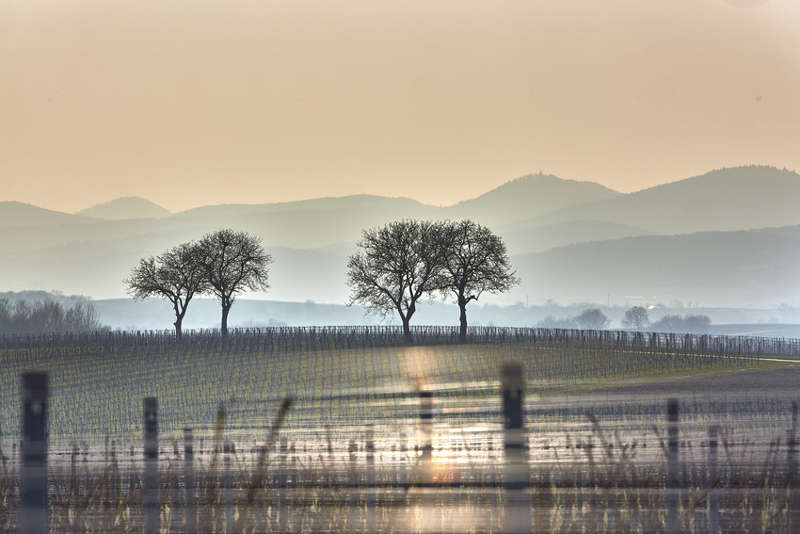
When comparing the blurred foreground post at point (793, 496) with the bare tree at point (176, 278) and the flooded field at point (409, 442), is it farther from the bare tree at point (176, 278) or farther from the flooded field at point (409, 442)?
the bare tree at point (176, 278)

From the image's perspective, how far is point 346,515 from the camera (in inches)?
688

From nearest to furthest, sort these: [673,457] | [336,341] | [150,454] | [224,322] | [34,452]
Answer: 1. [34,452]
2. [150,454]
3. [673,457]
4. [336,341]
5. [224,322]

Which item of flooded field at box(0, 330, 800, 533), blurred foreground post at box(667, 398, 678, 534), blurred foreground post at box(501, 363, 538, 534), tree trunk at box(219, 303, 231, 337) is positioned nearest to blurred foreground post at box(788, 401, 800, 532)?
flooded field at box(0, 330, 800, 533)

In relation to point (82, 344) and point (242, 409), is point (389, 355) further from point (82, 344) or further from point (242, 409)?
point (242, 409)

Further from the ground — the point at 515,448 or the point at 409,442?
the point at 515,448

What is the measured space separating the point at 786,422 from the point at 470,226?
89.5 m

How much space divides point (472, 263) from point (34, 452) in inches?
4313

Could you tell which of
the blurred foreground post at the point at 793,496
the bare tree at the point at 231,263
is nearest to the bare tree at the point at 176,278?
the bare tree at the point at 231,263

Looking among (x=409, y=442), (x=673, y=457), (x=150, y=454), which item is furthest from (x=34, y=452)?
(x=409, y=442)

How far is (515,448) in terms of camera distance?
11023 mm

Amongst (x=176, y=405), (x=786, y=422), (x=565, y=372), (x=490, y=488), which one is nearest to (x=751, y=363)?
(x=565, y=372)

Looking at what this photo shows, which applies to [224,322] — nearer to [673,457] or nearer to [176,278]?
[176,278]

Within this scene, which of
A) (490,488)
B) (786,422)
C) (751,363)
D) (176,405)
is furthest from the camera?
(751,363)

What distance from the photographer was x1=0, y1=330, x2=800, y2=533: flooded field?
54.6ft
